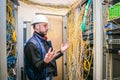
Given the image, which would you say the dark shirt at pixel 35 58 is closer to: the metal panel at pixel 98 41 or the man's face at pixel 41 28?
the man's face at pixel 41 28

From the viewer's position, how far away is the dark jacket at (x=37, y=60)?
5.64 feet

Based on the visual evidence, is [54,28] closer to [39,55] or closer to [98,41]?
[39,55]

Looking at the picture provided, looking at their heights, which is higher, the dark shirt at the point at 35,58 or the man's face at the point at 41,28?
the man's face at the point at 41,28

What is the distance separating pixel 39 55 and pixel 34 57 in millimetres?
70

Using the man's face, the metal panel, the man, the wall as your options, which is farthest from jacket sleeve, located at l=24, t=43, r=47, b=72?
the wall

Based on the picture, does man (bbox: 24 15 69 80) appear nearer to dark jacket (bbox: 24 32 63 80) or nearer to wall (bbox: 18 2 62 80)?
dark jacket (bbox: 24 32 63 80)

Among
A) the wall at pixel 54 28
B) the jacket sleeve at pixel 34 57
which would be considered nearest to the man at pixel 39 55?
the jacket sleeve at pixel 34 57

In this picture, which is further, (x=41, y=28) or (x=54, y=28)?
(x=54, y=28)

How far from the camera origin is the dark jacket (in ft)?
5.64

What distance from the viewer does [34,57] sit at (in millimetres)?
1726

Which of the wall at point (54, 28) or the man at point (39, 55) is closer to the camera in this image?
the man at point (39, 55)

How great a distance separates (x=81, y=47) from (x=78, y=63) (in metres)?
0.27

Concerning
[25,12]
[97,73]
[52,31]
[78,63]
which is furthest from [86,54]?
[25,12]

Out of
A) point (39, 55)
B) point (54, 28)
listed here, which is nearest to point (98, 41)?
point (39, 55)
